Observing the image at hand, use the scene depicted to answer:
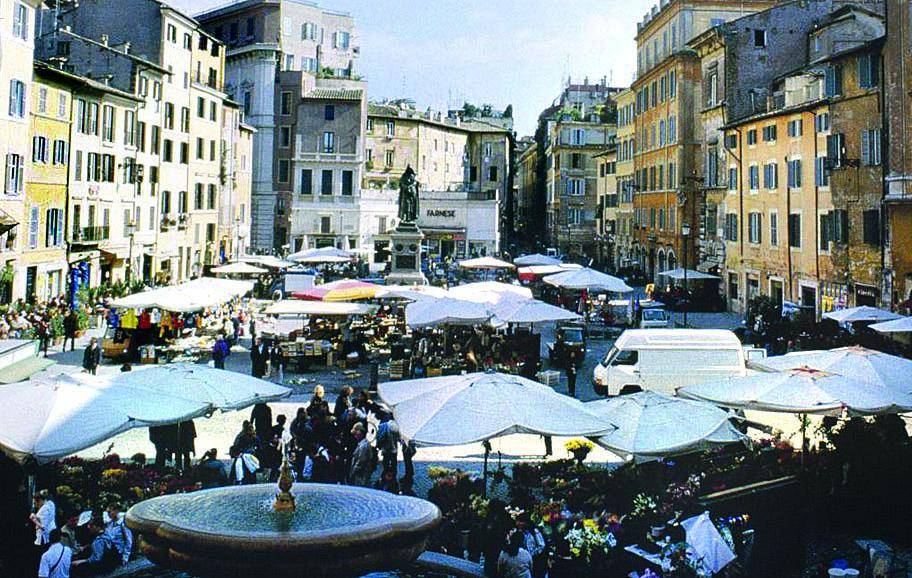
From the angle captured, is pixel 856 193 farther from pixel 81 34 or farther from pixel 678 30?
pixel 81 34

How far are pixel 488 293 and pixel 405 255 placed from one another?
14076 millimetres

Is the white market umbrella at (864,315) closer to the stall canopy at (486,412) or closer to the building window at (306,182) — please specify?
the stall canopy at (486,412)

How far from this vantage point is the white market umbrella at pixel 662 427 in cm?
1152

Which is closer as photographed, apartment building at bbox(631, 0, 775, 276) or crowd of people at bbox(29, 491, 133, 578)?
crowd of people at bbox(29, 491, 133, 578)

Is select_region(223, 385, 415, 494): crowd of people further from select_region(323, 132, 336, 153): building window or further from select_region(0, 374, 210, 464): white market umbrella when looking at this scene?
select_region(323, 132, 336, 153): building window

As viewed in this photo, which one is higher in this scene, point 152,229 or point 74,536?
point 152,229

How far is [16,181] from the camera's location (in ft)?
118

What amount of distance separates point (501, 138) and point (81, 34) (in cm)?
4967

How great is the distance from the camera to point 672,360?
21.7m

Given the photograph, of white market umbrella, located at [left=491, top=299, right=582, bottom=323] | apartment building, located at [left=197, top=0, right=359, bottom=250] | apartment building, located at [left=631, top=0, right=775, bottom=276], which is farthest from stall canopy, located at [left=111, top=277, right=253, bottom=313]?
apartment building, located at [left=197, top=0, right=359, bottom=250]

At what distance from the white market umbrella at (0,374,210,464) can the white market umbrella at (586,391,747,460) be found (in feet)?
19.8

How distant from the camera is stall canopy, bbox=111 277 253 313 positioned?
26297 mm

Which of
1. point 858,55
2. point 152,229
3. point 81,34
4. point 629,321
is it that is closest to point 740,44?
point 858,55

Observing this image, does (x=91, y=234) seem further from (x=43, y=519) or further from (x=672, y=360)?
(x=43, y=519)
